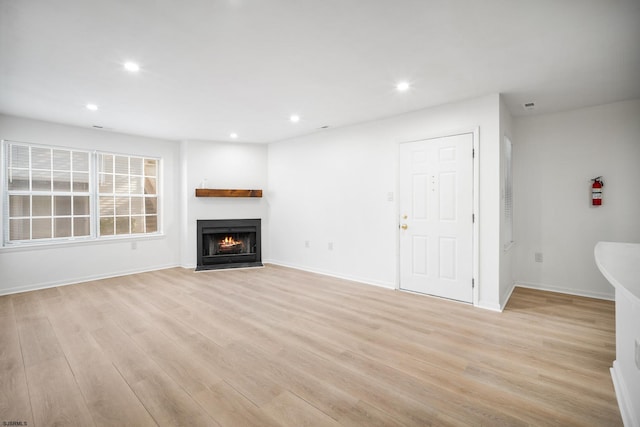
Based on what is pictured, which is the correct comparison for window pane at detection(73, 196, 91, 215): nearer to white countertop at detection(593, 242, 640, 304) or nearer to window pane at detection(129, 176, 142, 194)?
window pane at detection(129, 176, 142, 194)

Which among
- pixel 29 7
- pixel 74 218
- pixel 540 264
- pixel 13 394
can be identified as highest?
pixel 29 7


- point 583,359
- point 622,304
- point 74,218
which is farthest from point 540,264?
point 74,218

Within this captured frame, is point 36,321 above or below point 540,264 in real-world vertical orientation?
below

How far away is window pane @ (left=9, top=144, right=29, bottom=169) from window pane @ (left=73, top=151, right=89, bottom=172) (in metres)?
0.57

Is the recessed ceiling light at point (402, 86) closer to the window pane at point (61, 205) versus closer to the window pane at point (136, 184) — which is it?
the window pane at point (136, 184)

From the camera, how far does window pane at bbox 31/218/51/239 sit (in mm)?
4590

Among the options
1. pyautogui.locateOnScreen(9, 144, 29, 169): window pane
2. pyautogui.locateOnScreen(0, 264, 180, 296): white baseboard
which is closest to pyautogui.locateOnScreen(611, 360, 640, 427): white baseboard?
pyautogui.locateOnScreen(0, 264, 180, 296): white baseboard

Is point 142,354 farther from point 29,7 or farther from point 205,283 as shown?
point 29,7

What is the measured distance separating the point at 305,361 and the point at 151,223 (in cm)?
480

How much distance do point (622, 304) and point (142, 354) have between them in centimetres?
357

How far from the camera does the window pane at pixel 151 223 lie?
577cm

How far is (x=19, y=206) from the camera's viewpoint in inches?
175

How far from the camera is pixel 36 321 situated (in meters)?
3.22

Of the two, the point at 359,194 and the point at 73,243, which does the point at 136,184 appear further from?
the point at 359,194
